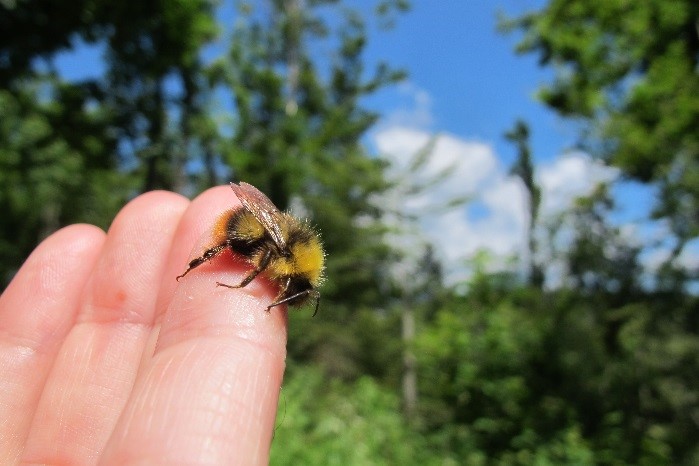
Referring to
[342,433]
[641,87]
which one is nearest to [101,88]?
[342,433]

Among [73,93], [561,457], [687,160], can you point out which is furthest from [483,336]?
[73,93]

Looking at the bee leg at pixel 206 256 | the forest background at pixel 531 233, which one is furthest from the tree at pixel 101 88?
the bee leg at pixel 206 256

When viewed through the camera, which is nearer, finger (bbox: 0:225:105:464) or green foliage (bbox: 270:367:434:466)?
finger (bbox: 0:225:105:464)

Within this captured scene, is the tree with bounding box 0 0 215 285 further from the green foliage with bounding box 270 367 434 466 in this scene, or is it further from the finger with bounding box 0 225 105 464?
the finger with bounding box 0 225 105 464

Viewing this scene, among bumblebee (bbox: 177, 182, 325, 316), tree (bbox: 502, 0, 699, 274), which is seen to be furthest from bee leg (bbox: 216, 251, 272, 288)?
tree (bbox: 502, 0, 699, 274)

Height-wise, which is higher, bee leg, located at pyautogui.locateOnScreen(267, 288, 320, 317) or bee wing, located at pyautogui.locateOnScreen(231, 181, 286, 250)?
bee wing, located at pyautogui.locateOnScreen(231, 181, 286, 250)

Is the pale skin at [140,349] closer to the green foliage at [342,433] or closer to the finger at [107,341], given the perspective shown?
the finger at [107,341]
